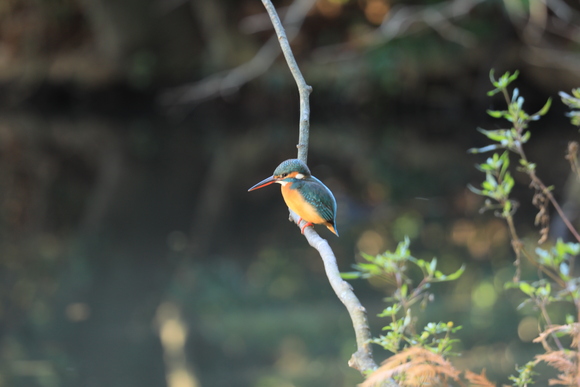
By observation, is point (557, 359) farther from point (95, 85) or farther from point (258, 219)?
point (95, 85)

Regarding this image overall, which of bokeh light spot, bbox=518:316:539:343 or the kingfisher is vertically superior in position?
bokeh light spot, bbox=518:316:539:343

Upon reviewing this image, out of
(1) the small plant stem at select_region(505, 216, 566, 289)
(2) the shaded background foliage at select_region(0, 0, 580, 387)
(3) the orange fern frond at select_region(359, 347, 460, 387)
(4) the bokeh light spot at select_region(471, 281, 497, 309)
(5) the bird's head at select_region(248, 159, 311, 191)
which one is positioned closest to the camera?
(3) the orange fern frond at select_region(359, 347, 460, 387)

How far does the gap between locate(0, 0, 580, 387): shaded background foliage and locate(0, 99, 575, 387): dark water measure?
0.02m

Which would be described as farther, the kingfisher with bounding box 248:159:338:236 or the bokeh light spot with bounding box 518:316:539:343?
the bokeh light spot with bounding box 518:316:539:343

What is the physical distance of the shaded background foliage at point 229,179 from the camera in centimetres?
337

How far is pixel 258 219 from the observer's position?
18.3 ft

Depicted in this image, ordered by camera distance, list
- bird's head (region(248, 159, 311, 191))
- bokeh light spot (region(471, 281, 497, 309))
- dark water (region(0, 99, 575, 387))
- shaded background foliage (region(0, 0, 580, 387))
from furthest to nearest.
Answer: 1. bokeh light spot (region(471, 281, 497, 309))
2. shaded background foliage (region(0, 0, 580, 387))
3. dark water (region(0, 99, 575, 387))
4. bird's head (region(248, 159, 311, 191))

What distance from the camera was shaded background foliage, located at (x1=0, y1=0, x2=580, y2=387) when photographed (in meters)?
3.37

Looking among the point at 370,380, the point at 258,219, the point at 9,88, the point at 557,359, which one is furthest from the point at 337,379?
the point at 9,88

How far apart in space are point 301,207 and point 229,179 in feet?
18.8

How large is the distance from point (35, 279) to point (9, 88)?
9.33 meters

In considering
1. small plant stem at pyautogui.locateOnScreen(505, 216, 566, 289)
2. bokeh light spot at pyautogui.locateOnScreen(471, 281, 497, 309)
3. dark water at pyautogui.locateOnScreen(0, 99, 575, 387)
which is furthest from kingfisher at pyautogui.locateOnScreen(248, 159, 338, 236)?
bokeh light spot at pyautogui.locateOnScreen(471, 281, 497, 309)

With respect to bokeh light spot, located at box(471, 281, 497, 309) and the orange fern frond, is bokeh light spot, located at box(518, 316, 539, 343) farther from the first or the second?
the orange fern frond

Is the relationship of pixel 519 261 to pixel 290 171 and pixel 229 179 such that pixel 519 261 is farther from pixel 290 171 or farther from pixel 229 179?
pixel 229 179
